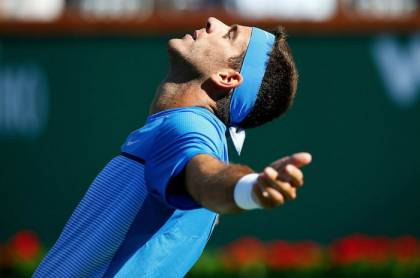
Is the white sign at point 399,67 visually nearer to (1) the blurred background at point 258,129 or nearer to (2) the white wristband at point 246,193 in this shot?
(1) the blurred background at point 258,129

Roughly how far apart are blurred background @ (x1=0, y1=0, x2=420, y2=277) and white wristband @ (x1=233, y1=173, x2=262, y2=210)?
6.34 m

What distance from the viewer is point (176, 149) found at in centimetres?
355

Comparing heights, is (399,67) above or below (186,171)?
below

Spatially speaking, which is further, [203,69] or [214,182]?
[203,69]

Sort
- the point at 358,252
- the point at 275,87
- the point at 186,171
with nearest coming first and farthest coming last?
the point at 186,171, the point at 275,87, the point at 358,252

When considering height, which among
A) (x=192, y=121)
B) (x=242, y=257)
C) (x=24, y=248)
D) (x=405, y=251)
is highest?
(x=192, y=121)

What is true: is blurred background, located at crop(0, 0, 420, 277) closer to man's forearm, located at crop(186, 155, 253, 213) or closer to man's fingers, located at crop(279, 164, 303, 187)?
man's forearm, located at crop(186, 155, 253, 213)

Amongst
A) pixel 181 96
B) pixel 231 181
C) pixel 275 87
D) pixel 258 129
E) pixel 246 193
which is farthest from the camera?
pixel 258 129

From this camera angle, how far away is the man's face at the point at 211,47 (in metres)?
4.22

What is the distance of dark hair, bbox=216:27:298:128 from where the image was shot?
172 inches

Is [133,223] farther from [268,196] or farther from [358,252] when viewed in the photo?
[358,252]

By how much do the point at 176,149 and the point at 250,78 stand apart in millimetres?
844

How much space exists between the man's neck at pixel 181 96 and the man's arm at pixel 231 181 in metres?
0.67

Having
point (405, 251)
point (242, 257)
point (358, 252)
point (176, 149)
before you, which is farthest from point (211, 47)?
point (405, 251)
